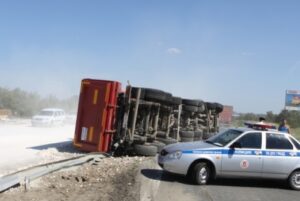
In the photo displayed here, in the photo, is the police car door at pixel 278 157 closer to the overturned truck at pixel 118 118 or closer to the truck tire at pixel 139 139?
the overturned truck at pixel 118 118

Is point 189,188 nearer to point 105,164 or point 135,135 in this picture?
point 105,164

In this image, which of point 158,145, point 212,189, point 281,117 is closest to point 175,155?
point 212,189

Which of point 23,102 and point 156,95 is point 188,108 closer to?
point 156,95

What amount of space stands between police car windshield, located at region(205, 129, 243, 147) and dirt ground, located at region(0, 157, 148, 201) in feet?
7.65

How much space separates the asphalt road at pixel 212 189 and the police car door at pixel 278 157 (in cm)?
48

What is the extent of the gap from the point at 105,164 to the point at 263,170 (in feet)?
14.6

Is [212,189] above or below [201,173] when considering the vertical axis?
below

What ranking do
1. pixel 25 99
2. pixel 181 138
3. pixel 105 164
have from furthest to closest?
pixel 25 99 → pixel 181 138 → pixel 105 164

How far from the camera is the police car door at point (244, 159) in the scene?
38.2 ft

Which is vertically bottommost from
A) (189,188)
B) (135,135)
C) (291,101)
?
(189,188)

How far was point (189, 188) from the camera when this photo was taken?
1086 centimetres

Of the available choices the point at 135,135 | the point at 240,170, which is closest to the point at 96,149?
the point at 135,135

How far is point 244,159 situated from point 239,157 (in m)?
0.15

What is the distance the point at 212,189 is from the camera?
1102cm
